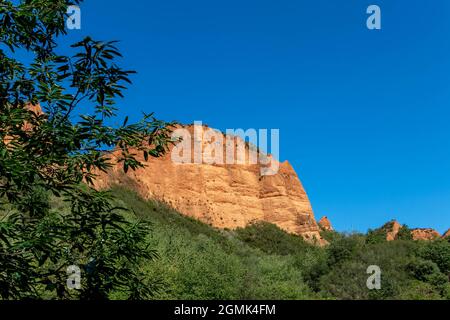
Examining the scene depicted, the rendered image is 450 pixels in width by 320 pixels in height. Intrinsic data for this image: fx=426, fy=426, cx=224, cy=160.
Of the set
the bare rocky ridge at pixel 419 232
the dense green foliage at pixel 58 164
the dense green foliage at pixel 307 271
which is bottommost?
the dense green foliage at pixel 307 271

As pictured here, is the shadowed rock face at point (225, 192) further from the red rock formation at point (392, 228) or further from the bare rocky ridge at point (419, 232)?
the bare rocky ridge at point (419, 232)

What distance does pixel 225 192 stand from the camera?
79000mm

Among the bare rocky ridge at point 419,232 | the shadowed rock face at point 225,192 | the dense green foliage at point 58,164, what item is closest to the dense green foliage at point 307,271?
the shadowed rock face at point 225,192

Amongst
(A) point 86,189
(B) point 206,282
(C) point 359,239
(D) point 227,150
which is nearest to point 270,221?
(D) point 227,150

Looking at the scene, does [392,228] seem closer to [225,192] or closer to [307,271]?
[225,192]

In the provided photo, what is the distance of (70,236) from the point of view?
5.08 meters

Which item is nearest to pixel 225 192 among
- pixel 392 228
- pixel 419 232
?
pixel 392 228

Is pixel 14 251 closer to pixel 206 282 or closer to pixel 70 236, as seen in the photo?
pixel 70 236

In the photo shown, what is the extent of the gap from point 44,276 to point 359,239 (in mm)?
44622

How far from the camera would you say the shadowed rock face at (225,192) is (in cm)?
7306

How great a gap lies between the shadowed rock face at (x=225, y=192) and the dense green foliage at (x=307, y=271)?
16338mm

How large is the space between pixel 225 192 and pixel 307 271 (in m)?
36.8
